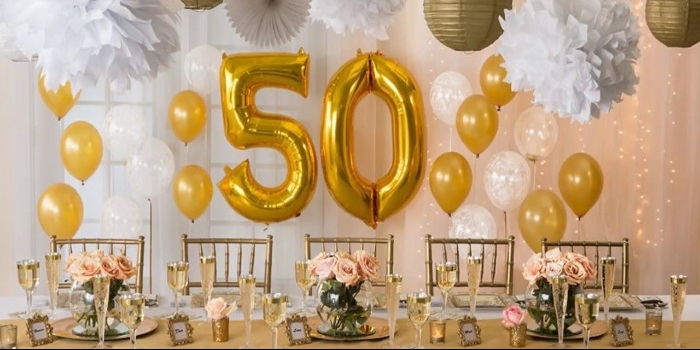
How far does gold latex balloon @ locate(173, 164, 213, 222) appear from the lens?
4.75 metres

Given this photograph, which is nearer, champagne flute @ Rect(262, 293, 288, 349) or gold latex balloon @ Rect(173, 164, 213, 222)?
champagne flute @ Rect(262, 293, 288, 349)

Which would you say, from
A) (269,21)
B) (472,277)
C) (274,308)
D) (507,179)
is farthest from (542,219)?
Result: (274,308)

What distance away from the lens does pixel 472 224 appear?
15.6 ft

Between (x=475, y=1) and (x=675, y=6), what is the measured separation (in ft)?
1.52

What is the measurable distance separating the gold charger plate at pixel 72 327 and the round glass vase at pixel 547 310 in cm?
106

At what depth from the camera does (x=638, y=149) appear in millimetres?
5199

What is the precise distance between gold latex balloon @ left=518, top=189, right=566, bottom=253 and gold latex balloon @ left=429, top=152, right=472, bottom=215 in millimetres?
279

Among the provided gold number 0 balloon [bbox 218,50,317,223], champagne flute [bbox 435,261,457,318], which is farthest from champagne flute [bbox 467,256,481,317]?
gold number 0 balloon [bbox 218,50,317,223]

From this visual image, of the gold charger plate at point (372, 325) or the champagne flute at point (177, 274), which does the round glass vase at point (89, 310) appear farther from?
the gold charger plate at point (372, 325)

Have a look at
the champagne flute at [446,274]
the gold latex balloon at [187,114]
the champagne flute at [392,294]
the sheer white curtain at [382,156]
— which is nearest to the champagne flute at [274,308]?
the champagne flute at [392,294]

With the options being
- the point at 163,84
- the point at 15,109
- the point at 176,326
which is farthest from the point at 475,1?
the point at 15,109

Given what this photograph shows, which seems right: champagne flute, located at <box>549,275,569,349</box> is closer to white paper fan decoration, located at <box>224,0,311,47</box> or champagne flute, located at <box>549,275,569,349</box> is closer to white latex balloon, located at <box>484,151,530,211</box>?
white paper fan decoration, located at <box>224,0,311,47</box>

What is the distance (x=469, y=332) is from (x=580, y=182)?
1982 mm

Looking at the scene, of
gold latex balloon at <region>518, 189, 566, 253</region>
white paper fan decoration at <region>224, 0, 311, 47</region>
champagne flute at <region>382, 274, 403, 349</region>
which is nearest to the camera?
champagne flute at <region>382, 274, 403, 349</region>
